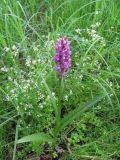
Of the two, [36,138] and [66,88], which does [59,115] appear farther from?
[66,88]

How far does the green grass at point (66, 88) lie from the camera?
191 cm

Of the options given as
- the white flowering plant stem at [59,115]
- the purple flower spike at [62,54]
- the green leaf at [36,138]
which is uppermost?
the purple flower spike at [62,54]

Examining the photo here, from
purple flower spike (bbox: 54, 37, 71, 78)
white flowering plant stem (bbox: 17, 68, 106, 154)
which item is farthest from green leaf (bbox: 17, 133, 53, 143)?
purple flower spike (bbox: 54, 37, 71, 78)

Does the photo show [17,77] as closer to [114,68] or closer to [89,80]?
[89,80]

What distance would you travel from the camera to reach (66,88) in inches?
83.4

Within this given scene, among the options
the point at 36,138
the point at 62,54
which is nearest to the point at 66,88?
the point at 36,138

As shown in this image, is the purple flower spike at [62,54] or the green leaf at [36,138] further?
the green leaf at [36,138]

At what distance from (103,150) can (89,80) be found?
445mm

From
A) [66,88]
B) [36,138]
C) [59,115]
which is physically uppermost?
[66,88]

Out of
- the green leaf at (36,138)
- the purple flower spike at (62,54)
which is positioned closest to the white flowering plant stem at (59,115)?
the green leaf at (36,138)

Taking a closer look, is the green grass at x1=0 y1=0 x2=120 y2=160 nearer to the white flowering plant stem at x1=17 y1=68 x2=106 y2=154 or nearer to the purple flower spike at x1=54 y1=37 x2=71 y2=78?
the white flowering plant stem at x1=17 y1=68 x2=106 y2=154

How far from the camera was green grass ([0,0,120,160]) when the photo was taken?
1.91 metres

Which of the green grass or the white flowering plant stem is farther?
the green grass

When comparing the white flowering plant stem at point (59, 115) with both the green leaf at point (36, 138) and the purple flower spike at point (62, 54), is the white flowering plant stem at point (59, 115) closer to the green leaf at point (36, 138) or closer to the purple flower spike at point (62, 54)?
the green leaf at point (36, 138)
